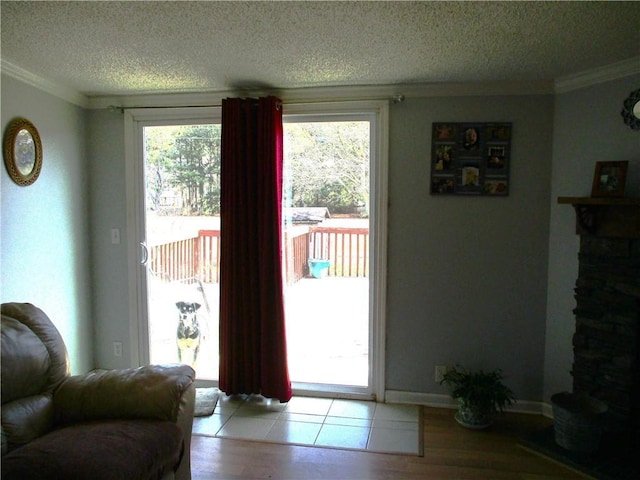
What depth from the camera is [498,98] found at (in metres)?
3.04

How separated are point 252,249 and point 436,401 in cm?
166

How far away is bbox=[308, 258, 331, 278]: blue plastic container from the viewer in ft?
11.1

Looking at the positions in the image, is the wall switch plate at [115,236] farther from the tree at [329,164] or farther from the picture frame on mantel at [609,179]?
the picture frame on mantel at [609,179]

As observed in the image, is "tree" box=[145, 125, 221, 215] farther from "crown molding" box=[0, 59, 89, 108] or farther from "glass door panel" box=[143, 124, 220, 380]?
"crown molding" box=[0, 59, 89, 108]

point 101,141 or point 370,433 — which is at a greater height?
point 101,141

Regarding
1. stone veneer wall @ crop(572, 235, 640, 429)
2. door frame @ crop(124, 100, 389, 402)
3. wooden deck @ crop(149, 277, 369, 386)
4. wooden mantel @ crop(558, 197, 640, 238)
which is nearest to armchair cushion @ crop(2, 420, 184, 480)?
wooden deck @ crop(149, 277, 369, 386)

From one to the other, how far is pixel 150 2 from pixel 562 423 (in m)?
2.92

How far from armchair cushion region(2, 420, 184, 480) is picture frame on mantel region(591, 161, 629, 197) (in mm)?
2551

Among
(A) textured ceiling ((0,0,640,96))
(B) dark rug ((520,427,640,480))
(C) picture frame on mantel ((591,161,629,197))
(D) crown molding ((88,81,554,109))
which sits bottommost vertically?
(B) dark rug ((520,427,640,480))

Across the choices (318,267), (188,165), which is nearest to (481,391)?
(318,267)

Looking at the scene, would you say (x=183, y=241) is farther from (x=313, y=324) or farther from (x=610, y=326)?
(x=610, y=326)

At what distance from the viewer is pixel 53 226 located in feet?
10.4

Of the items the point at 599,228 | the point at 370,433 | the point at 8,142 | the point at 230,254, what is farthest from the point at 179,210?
the point at 599,228

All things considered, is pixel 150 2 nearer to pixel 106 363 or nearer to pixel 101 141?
pixel 101 141
